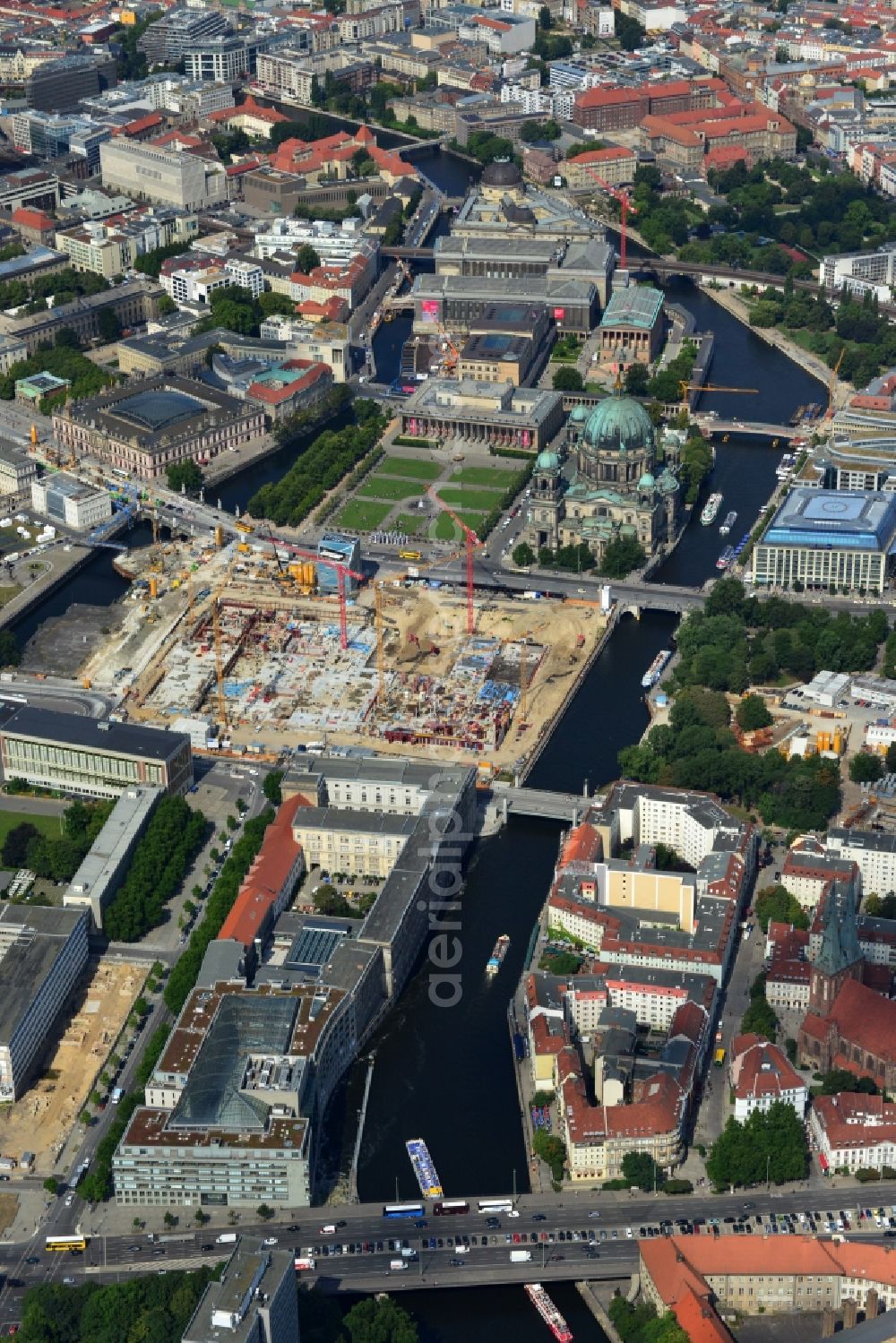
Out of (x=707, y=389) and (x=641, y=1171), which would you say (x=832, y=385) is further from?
(x=641, y=1171)

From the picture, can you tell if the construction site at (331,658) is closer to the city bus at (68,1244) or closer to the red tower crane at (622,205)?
the city bus at (68,1244)

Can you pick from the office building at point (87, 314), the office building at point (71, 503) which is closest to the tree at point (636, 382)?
the office building at point (71, 503)

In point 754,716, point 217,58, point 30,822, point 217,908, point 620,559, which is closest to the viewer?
point 217,908

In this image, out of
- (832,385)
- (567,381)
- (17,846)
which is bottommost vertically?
(17,846)

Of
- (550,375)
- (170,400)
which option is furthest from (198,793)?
(550,375)

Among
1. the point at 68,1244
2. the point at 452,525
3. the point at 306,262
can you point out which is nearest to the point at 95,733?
the point at 452,525

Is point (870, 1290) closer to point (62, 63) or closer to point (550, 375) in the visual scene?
point (550, 375)
